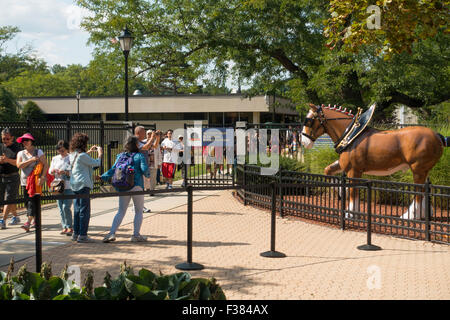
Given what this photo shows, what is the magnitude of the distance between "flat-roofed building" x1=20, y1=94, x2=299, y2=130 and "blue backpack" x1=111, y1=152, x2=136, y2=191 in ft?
142

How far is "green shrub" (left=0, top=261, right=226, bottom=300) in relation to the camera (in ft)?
11.8

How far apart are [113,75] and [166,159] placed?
30.4 feet

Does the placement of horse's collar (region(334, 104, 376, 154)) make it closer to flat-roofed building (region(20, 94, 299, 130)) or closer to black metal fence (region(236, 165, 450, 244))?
black metal fence (region(236, 165, 450, 244))

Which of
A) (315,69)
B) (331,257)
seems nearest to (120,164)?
(331,257)

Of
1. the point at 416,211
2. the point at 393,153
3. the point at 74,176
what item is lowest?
the point at 416,211

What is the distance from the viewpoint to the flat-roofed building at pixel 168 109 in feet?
175

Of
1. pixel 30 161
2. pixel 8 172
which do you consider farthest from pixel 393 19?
pixel 8 172

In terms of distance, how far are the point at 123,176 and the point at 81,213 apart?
3.17 feet

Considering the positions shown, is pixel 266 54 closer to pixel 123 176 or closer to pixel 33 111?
pixel 123 176

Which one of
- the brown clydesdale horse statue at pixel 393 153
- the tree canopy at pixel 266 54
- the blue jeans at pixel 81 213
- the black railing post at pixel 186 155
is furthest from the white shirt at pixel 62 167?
the tree canopy at pixel 266 54

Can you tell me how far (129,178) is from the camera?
28.3ft

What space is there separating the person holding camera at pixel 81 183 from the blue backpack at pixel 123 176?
0.45 m

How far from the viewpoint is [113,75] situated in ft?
77.5

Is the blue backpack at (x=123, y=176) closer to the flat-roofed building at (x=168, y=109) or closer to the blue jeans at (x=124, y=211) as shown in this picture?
the blue jeans at (x=124, y=211)
